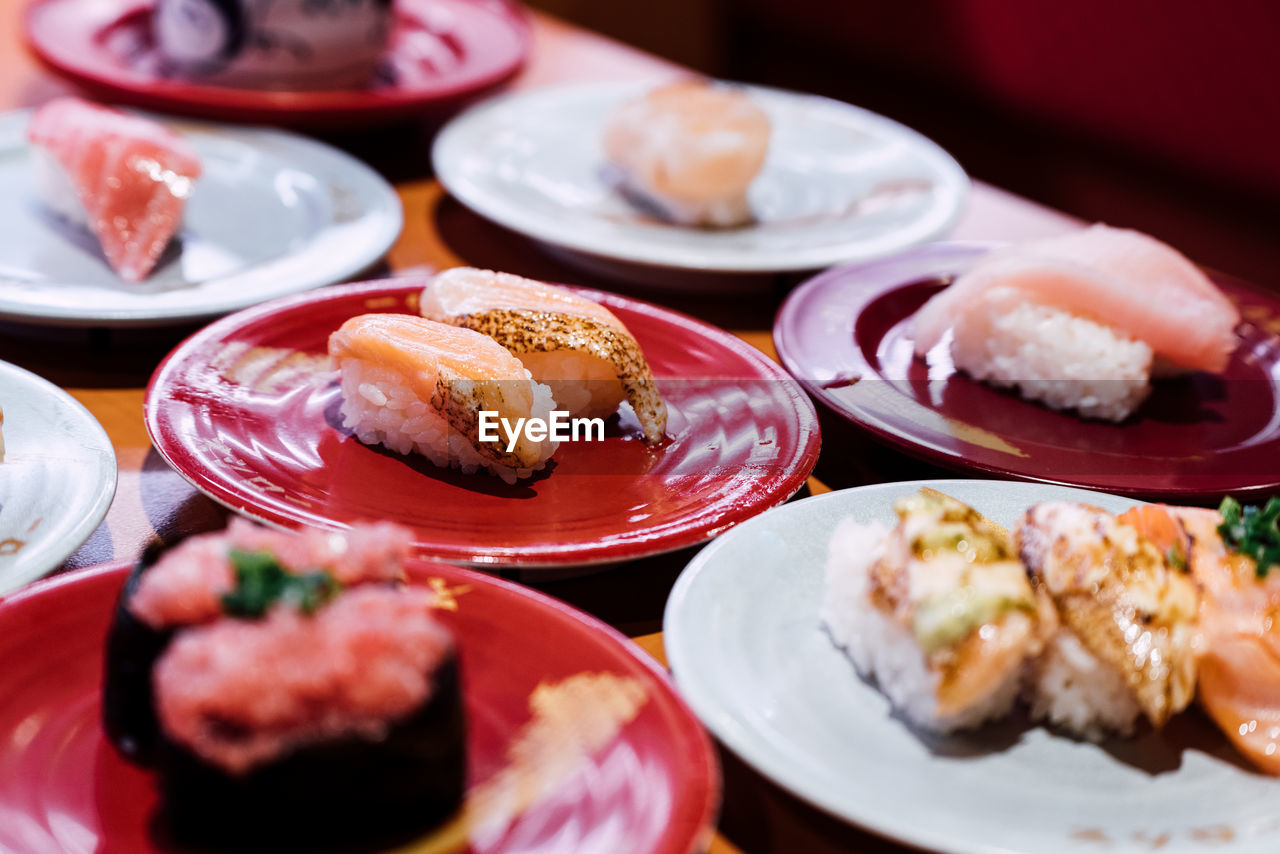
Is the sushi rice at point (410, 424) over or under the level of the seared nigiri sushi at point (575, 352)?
under

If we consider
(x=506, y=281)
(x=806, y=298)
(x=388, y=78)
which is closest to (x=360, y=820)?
(x=506, y=281)

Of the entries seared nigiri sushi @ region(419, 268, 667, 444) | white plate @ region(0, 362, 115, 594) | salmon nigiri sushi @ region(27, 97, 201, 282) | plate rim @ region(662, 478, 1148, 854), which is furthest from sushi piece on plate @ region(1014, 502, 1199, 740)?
salmon nigiri sushi @ region(27, 97, 201, 282)

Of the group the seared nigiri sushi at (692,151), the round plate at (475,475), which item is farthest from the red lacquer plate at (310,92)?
the round plate at (475,475)

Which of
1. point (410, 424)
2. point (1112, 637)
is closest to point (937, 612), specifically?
point (1112, 637)

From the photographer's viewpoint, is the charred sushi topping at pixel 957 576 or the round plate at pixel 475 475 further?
the round plate at pixel 475 475

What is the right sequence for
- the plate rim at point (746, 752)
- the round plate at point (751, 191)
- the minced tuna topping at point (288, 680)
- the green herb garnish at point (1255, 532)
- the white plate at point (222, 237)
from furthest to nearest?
the round plate at point (751, 191), the white plate at point (222, 237), the green herb garnish at point (1255, 532), the plate rim at point (746, 752), the minced tuna topping at point (288, 680)

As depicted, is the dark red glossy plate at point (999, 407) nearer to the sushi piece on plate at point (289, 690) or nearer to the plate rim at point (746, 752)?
the plate rim at point (746, 752)

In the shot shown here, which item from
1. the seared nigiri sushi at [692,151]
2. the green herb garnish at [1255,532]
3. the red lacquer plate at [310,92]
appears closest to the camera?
the green herb garnish at [1255,532]
